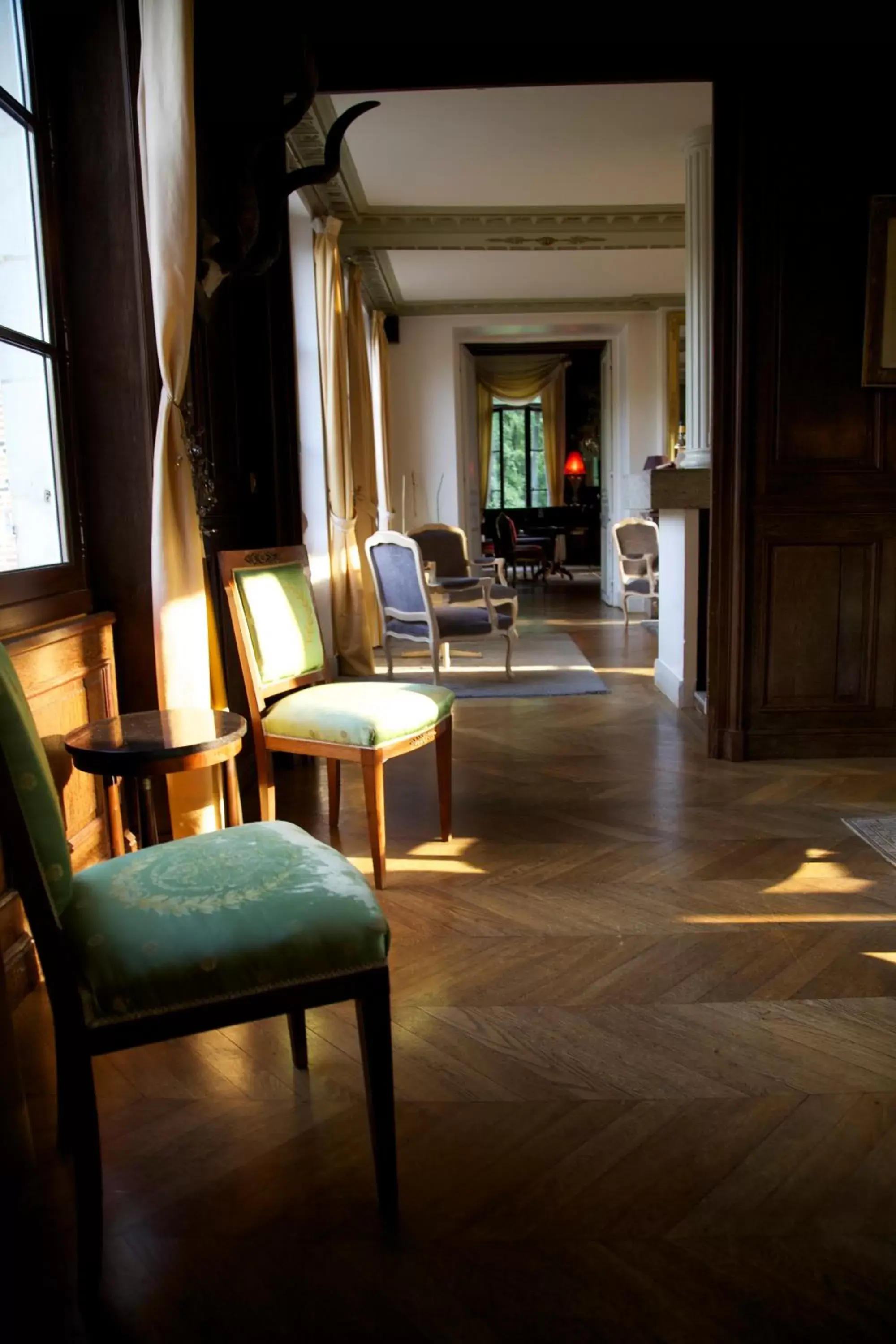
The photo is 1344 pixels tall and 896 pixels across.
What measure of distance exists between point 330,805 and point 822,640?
209 centimetres

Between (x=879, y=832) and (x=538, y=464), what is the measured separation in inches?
523

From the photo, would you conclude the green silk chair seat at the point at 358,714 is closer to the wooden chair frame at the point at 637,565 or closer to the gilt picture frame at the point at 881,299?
the gilt picture frame at the point at 881,299

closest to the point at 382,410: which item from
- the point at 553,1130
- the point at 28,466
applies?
the point at 28,466

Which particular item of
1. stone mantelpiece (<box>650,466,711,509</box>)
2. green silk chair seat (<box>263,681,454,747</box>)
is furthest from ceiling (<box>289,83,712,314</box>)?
green silk chair seat (<box>263,681,454,747</box>)

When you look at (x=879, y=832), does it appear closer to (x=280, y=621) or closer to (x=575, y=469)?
(x=280, y=621)

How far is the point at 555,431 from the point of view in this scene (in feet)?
50.3

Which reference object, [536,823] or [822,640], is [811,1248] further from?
[822,640]

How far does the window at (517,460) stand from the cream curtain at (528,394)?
0.22 metres

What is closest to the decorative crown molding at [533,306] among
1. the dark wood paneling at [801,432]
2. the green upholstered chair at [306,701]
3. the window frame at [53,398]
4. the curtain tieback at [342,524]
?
the curtain tieback at [342,524]

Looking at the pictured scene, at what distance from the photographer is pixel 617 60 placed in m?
3.79

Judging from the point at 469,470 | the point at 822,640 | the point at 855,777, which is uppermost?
the point at 469,470

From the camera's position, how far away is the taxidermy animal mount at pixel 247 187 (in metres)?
3.35

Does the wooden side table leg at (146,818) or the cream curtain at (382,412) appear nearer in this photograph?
the wooden side table leg at (146,818)

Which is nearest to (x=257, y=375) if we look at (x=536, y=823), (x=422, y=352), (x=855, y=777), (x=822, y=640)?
(x=536, y=823)
